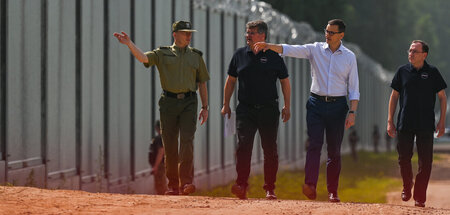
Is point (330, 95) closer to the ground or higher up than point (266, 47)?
closer to the ground

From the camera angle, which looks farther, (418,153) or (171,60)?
(418,153)

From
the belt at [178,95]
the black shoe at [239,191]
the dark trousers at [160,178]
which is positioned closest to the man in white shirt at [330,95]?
the black shoe at [239,191]

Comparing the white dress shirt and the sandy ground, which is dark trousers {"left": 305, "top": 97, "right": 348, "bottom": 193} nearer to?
the white dress shirt

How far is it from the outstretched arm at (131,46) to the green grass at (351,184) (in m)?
7.45

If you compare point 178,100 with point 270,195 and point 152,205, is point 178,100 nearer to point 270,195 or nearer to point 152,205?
point 270,195

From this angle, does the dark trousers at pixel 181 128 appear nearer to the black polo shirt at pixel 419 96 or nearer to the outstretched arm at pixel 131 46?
the outstretched arm at pixel 131 46

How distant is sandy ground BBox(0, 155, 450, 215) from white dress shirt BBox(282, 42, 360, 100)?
127 centimetres

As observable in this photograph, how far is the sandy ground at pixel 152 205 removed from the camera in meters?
9.97

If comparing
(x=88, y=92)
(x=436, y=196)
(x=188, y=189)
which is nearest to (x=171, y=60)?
(x=188, y=189)

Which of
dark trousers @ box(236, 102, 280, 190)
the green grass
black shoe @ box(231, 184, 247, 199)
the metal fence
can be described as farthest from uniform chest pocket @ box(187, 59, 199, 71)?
the green grass

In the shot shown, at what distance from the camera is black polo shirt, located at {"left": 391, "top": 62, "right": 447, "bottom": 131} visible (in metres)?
12.1

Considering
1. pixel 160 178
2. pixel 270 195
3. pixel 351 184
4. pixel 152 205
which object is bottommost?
pixel 351 184

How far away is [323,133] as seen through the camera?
11.8 metres

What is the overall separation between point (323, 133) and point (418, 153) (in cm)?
121
